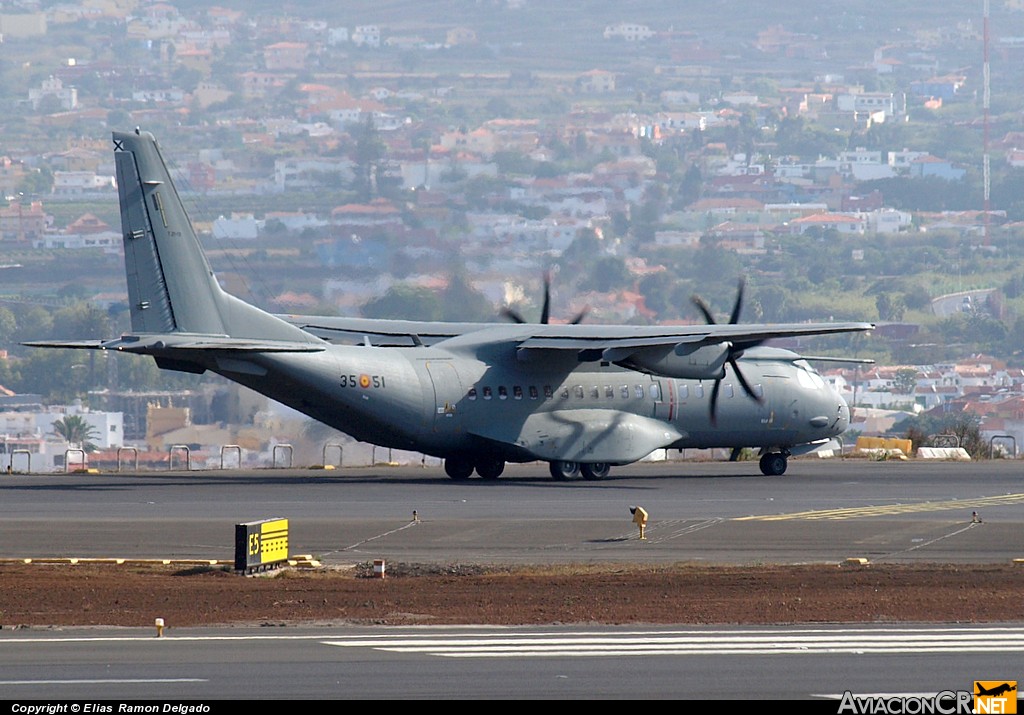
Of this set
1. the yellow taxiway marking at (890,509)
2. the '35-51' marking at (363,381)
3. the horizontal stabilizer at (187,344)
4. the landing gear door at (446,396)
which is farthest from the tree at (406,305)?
the yellow taxiway marking at (890,509)

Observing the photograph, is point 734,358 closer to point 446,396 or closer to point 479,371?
point 479,371

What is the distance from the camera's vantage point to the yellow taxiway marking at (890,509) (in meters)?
32.8

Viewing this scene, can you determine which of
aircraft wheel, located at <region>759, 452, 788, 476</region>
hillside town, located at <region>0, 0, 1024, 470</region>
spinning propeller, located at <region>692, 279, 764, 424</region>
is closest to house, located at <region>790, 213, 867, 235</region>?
hillside town, located at <region>0, 0, 1024, 470</region>

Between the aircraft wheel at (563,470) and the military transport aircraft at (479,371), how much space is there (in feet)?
0.15

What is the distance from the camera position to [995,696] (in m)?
14.4

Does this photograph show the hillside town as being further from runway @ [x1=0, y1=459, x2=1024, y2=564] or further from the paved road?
the paved road

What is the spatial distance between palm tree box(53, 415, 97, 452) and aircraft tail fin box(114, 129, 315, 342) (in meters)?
59.6

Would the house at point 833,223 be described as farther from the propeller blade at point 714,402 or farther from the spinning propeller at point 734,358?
the spinning propeller at point 734,358

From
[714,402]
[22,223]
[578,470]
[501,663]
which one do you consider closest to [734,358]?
[714,402]

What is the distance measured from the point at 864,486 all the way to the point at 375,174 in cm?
13231

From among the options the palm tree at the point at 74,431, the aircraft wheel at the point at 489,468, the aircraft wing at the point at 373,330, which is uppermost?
the aircraft wing at the point at 373,330

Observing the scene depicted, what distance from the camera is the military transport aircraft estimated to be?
36.7 m

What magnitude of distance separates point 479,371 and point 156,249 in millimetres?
9357

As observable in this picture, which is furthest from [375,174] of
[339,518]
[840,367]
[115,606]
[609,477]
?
[115,606]
